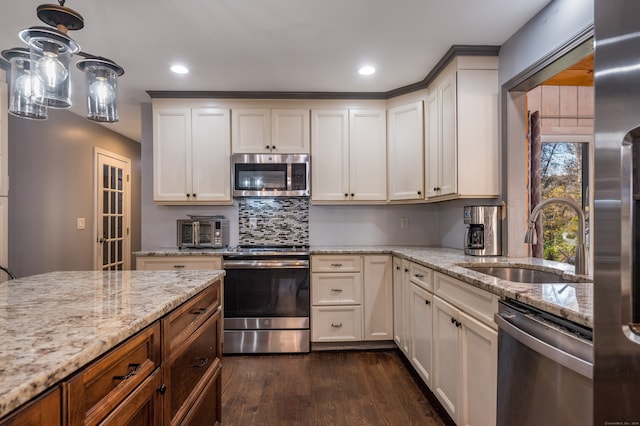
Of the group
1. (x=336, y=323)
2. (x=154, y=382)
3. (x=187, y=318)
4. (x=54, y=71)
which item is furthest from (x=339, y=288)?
(x=54, y=71)

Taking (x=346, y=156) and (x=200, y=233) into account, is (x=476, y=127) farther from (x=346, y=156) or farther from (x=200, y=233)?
(x=200, y=233)

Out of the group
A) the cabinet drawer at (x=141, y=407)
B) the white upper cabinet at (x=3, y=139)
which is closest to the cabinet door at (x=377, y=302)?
the cabinet drawer at (x=141, y=407)

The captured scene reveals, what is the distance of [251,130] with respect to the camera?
3.35 m

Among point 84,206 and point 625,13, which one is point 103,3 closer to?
point 625,13

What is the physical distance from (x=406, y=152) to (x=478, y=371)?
6.85 feet

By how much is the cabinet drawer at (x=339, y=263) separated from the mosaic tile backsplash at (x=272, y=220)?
59 centimetres

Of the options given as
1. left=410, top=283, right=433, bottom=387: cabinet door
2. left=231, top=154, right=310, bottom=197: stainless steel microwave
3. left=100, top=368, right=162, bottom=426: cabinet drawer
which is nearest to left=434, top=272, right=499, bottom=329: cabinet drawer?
left=410, top=283, right=433, bottom=387: cabinet door

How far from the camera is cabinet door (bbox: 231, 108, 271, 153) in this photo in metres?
3.35

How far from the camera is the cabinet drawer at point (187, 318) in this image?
3.97 feet

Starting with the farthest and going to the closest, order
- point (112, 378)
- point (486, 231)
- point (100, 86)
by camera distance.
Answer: point (486, 231) < point (100, 86) < point (112, 378)

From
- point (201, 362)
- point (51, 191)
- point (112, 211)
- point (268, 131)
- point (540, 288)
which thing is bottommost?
point (201, 362)

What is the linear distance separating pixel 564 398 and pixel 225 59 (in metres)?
2.83

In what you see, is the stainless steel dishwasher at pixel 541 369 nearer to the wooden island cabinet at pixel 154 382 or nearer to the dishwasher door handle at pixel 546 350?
the dishwasher door handle at pixel 546 350

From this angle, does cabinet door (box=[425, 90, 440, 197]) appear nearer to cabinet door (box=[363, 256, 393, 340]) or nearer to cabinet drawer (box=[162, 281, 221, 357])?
cabinet door (box=[363, 256, 393, 340])
